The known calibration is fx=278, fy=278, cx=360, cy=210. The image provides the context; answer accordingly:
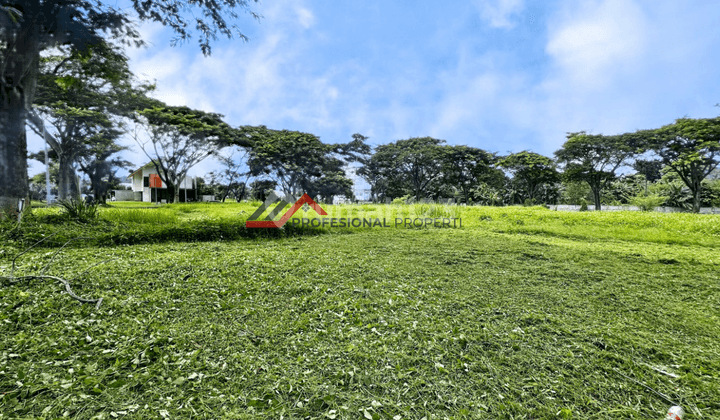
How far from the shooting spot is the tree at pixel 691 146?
1281 cm

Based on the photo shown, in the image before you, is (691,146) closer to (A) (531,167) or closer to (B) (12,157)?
(A) (531,167)

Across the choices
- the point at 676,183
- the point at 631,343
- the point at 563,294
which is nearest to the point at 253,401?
the point at 631,343

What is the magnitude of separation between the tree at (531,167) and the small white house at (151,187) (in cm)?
2552

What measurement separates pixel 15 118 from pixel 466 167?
2350 cm

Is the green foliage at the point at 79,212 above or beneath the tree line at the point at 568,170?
beneath

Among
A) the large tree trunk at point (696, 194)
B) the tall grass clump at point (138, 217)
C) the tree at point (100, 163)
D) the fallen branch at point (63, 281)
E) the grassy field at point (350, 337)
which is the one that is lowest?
the grassy field at point (350, 337)

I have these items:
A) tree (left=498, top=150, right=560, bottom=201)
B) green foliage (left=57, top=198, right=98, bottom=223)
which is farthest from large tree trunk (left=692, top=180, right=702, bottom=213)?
green foliage (left=57, top=198, right=98, bottom=223)

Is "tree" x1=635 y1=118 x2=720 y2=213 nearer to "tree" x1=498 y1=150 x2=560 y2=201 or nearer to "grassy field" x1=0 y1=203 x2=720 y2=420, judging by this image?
"tree" x1=498 y1=150 x2=560 y2=201

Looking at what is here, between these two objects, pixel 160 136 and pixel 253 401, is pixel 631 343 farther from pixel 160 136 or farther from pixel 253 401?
pixel 160 136

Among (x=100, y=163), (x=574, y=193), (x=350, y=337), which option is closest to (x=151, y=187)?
(x=100, y=163)

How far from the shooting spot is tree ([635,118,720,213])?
12812mm

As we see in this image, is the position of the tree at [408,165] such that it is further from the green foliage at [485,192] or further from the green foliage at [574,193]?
the green foliage at [574,193]

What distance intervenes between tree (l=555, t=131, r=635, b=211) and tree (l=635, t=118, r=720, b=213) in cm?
133

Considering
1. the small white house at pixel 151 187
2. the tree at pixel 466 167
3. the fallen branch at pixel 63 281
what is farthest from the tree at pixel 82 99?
the tree at pixel 466 167
